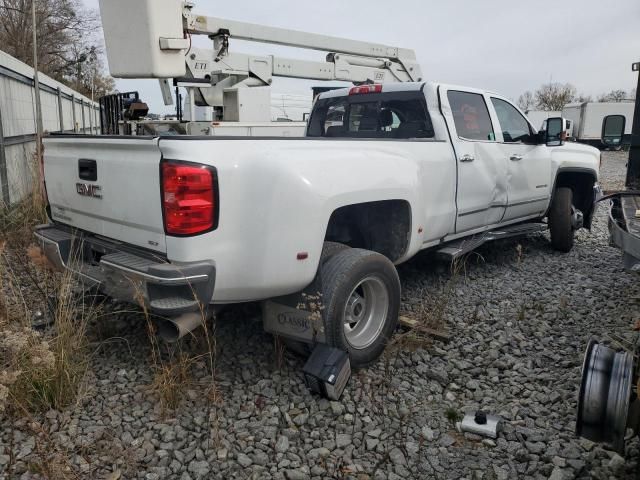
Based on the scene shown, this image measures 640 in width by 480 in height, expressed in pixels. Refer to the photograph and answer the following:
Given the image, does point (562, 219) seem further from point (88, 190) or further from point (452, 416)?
point (88, 190)

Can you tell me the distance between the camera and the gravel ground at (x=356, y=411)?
8.95ft

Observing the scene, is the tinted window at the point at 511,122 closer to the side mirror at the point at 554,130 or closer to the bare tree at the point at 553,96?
the side mirror at the point at 554,130

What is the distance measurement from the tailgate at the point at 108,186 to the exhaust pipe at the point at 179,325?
1.28 feet

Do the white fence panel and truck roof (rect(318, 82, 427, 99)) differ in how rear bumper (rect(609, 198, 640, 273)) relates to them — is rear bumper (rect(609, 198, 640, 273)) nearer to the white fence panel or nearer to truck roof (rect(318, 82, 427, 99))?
truck roof (rect(318, 82, 427, 99))

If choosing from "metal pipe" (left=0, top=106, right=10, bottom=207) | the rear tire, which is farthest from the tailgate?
the rear tire

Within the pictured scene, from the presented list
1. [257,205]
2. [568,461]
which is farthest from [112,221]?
[568,461]

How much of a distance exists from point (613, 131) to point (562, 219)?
139 centimetres

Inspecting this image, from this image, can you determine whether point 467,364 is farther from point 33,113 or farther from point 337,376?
point 33,113

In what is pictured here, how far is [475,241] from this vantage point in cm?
515

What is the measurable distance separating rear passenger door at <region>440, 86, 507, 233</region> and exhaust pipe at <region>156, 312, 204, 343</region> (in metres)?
2.72

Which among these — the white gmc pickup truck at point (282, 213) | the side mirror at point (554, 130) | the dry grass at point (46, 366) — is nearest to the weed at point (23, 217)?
the white gmc pickup truck at point (282, 213)

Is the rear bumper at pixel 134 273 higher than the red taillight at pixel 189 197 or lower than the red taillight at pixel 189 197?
lower

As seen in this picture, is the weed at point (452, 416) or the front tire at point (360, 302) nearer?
the weed at point (452, 416)

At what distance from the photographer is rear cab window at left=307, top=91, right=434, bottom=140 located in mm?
4891
